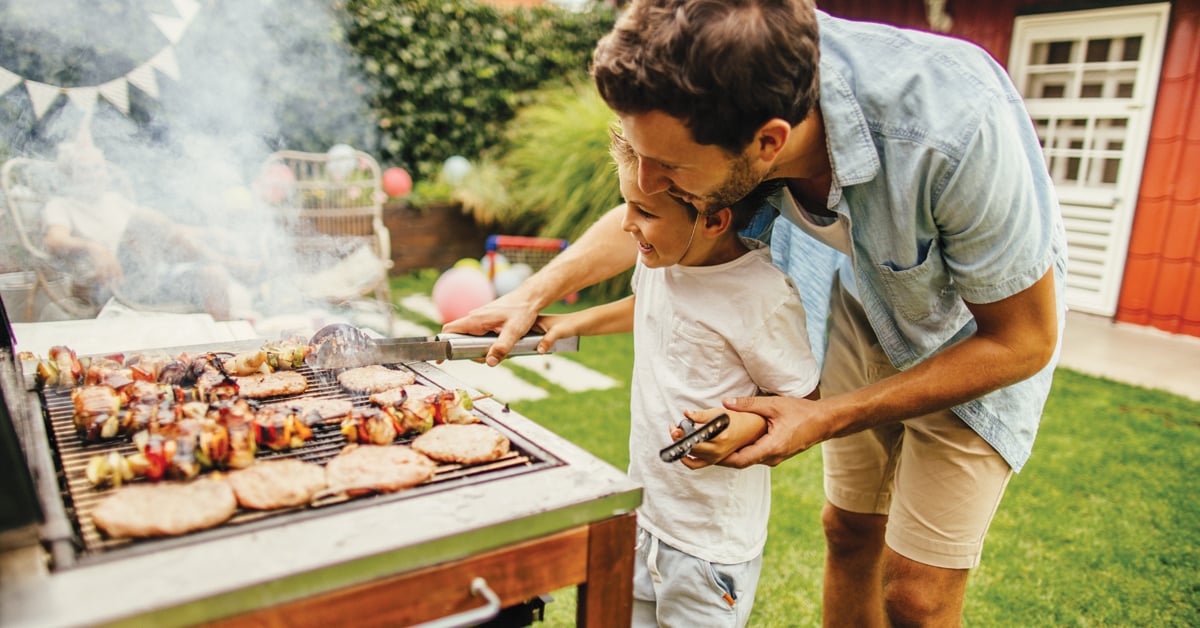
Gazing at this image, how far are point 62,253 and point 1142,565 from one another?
5.84 m

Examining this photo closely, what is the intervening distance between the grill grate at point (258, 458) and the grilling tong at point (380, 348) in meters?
0.08

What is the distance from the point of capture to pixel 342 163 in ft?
25.1

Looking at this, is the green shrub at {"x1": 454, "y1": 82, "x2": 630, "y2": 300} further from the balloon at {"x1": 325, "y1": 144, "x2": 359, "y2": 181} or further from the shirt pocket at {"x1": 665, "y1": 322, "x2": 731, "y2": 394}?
the shirt pocket at {"x1": 665, "y1": 322, "x2": 731, "y2": 394}

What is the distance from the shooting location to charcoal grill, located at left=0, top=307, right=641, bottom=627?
1.00m

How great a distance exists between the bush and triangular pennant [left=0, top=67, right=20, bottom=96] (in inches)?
175

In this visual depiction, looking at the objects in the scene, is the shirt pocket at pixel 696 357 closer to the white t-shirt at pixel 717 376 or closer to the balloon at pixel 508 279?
the white t-shirt at pixel 717 376

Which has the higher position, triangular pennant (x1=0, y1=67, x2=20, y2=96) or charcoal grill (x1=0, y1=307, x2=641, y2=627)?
triangular pennant (x1=0, y1=67, x2=20, y2=96)

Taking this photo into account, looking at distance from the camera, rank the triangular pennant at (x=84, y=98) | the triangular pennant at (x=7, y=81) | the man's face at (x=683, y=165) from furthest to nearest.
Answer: the triangular pennant at (x=84, y=98) < the triangular pennant at (x=7, y=81) < the man's face at (x=683, y=165)

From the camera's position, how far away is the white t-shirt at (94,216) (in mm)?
4367

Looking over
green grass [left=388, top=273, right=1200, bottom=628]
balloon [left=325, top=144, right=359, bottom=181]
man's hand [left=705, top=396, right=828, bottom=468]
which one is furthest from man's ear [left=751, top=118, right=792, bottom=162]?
balloon [left=325, top=144, right=359, bottom=181]

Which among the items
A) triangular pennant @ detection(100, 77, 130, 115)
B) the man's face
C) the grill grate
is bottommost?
the grill grate

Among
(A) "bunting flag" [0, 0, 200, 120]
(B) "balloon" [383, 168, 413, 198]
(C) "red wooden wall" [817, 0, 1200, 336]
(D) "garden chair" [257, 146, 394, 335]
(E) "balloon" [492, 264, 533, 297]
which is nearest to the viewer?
(A) "bunting flag" [0, 0, 200, 120]

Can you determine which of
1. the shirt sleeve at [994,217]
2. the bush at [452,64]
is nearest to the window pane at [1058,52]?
the bush at [452,64]

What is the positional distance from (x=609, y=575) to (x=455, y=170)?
794 centimetres
